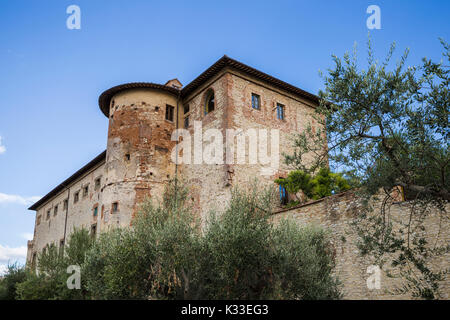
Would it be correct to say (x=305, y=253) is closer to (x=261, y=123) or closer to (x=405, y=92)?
(x=405, y=92)

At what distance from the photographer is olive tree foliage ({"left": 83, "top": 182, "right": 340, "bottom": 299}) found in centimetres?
854

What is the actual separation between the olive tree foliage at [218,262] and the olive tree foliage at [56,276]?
254cm

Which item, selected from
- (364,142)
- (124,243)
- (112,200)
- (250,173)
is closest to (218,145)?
(250,173)

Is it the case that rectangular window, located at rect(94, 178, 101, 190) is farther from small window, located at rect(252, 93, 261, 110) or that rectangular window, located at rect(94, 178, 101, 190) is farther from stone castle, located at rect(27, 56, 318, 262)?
small window, located at rect(252, 93, 261, 110)

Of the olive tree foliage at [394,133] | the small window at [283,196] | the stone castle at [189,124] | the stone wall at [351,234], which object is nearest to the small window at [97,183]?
the stone castle at [189,124]

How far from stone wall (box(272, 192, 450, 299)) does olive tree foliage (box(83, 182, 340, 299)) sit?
5.95 feet

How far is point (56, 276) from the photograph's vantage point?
13.0m

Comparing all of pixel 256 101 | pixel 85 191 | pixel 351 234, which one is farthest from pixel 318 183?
pixel 85 191

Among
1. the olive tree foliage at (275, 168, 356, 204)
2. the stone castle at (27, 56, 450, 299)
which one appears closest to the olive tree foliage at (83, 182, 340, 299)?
the stone castle at (27, 56, 450, 299)

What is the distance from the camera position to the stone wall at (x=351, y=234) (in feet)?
32.7

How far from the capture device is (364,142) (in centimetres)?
769

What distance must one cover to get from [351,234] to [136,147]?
34.0 feet

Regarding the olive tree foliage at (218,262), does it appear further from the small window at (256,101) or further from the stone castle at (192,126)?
the small window at (256,101)
